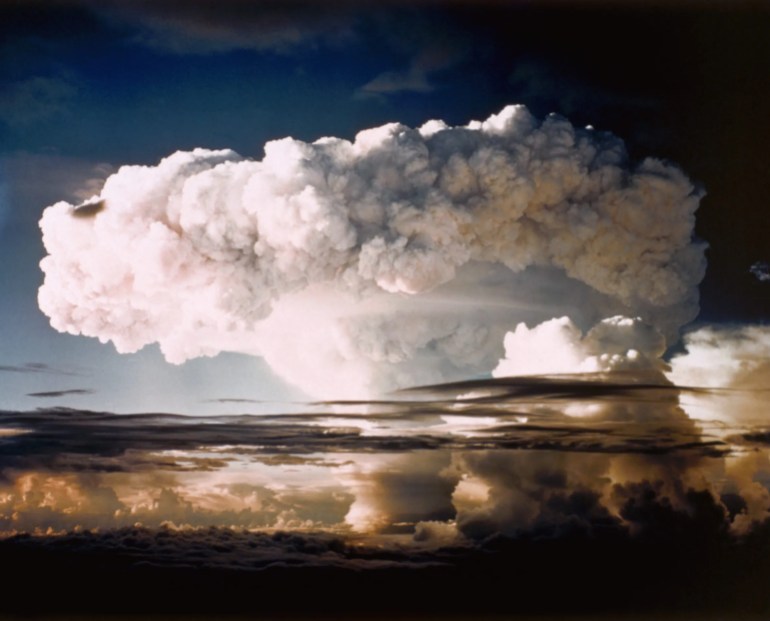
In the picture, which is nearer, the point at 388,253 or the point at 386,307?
the point at 388,253

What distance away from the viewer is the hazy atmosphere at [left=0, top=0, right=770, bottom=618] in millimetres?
4957

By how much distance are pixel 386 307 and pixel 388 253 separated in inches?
13.1

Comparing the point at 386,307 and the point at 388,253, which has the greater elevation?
the point at 388,253

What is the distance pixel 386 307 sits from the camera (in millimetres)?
5148

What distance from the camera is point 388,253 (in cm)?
498

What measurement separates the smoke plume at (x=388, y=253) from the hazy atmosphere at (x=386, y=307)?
0.02 meters

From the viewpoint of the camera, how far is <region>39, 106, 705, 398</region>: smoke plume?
5.00 meters

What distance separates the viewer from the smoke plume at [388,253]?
16.4 ft

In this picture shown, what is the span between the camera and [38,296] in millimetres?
5191

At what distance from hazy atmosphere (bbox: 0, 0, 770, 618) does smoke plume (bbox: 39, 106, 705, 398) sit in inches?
0.6

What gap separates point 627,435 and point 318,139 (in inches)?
92.5

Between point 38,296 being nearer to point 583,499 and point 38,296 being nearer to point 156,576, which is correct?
point 156,576

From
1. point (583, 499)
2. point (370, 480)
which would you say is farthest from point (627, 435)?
point (370, 480)

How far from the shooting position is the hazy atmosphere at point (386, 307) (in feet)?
16.3
